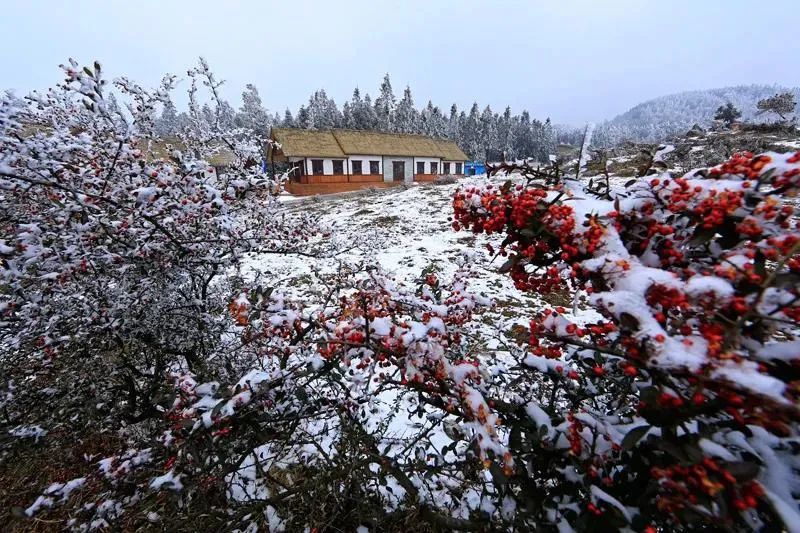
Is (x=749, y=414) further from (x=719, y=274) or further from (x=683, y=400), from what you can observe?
(x=719, y=274)

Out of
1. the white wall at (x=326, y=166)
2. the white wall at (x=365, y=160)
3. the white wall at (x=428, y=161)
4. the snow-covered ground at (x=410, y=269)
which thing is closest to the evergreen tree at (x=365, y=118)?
the white wall at (x=428, y=161)

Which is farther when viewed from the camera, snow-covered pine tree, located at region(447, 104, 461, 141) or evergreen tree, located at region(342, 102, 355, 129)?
snow-covered pine tree, located at region(447, 104, 461, 141)

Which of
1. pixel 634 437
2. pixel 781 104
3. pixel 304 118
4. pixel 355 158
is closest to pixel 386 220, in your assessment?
pixel 634 437

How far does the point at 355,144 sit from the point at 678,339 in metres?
36.2

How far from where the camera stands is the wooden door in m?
37.5

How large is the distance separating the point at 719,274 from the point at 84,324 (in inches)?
185

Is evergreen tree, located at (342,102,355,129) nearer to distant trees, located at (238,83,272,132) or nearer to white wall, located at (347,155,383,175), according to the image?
distant trees, located at (238,83,272,132)

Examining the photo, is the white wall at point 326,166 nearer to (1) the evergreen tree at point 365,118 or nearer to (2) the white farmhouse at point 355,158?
(2) the white farmhouse at point 355,158

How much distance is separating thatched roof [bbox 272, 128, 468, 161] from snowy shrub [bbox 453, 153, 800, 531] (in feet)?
96.4

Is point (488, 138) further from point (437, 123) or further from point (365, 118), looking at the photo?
point (365, 118)

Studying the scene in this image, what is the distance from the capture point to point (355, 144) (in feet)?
114

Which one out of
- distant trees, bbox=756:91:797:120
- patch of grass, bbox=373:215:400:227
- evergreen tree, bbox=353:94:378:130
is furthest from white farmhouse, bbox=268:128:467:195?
evergreen tree, bbox=353:94:378:130

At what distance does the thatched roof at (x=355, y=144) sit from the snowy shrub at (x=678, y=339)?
29.4 meters

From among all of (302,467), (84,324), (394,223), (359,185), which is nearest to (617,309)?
(302,467)
